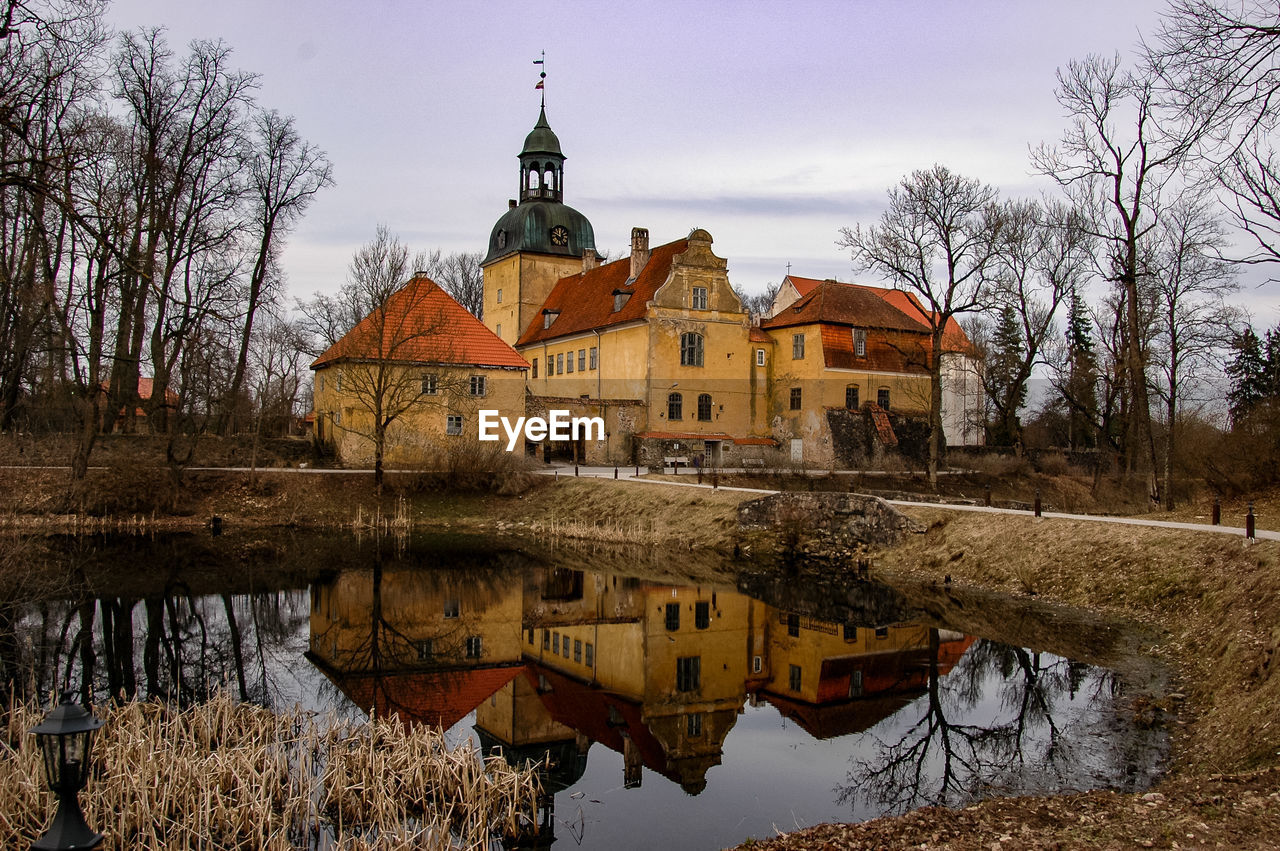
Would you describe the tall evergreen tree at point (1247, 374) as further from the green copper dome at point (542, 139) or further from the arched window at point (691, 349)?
the green copper dome at point (542, 139)

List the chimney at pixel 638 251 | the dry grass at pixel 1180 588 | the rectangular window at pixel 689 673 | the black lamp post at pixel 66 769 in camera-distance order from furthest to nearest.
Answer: the chimney at pixel 638 251, the rectangular window at pixel 689 673, the dry grass at pixel 1180 588, the black lamp post at pixel 66 769

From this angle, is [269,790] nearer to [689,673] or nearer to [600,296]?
[689,673]

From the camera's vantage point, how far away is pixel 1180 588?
14.7 metres

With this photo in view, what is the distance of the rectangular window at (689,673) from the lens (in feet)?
43.2

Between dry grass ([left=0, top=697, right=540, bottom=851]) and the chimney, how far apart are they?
34.9 m

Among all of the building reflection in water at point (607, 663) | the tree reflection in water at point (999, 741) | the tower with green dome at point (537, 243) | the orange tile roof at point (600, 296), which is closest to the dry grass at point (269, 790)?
the building reflection in water at point (607, 663)

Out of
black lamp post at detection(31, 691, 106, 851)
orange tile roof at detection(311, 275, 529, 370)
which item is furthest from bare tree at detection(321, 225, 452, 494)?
black lamp post at detection(31, 691, 106, 851)

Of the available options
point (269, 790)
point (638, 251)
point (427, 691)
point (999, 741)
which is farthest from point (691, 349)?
point (269, 790)

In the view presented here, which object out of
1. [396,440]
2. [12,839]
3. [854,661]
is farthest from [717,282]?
Answer: [12,839]

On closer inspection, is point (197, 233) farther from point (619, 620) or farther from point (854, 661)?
point (854, 661)

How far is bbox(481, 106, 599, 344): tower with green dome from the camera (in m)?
48.4

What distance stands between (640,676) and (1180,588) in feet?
28.7

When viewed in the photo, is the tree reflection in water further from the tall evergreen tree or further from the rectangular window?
the tall evergreen tree

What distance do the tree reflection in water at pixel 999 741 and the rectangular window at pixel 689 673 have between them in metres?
3.07
